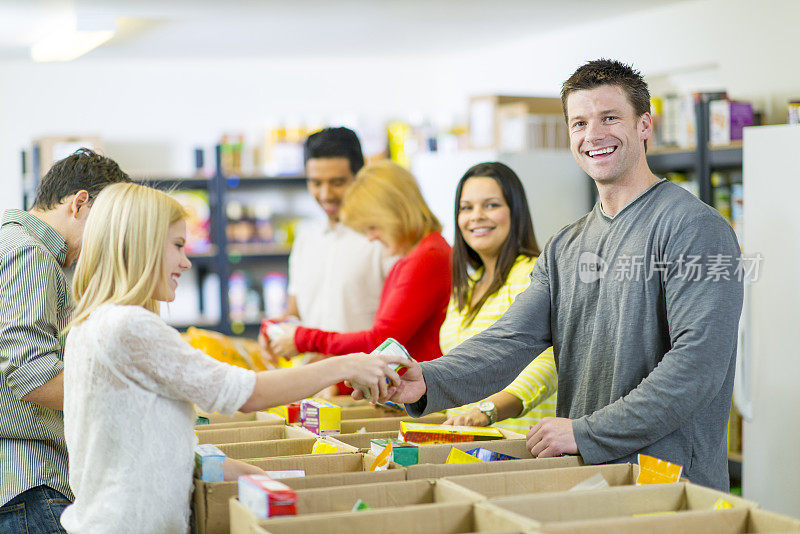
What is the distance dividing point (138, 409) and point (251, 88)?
710cm

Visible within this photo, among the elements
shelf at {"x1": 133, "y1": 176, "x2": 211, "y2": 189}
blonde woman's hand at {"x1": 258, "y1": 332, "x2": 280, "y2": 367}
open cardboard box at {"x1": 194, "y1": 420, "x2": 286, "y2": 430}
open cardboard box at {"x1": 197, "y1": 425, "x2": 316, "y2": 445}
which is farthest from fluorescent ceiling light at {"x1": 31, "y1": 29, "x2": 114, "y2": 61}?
open cardboard box at {"x1": 197, "y1": 425, "x2": 316, "y2": 445}

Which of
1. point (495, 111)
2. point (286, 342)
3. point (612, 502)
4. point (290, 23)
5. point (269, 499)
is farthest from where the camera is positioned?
point (290, 23)

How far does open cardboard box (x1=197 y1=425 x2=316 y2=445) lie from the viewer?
2.26m

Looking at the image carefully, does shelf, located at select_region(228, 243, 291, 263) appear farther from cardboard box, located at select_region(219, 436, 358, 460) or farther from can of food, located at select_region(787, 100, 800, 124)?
cardboard box, located at select_region(219, 436, 358, 460)

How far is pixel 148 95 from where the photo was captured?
324 inches

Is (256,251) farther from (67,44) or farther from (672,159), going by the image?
(672,159)

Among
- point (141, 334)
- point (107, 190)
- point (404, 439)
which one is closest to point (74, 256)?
point (107, 190)

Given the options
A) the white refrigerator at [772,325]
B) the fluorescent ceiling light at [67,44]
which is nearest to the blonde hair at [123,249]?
the white refrigerator at [772,325]

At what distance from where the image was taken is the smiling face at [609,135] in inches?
83.1

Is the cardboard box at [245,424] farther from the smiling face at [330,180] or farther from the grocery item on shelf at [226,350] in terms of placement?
the smiling face at [330,180]

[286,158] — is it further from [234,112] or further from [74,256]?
[74,256]

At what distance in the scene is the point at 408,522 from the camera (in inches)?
59.7

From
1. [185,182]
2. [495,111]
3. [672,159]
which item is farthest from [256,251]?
[672,159]

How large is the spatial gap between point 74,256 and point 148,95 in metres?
6.34
